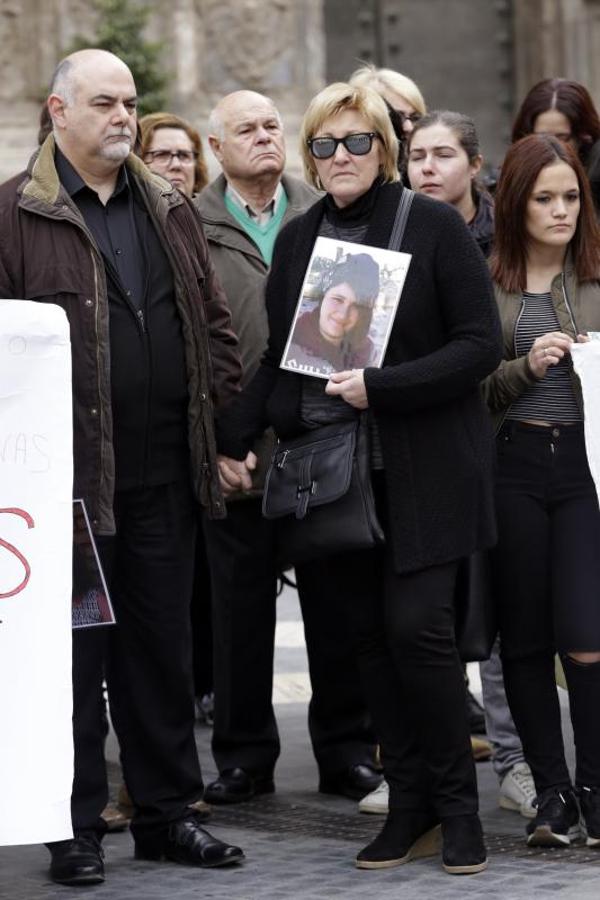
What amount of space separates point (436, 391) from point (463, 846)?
125cm

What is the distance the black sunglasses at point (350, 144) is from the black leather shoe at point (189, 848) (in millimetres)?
1951

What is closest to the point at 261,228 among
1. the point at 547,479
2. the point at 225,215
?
the point at 225,215

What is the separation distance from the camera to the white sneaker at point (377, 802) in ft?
22.1

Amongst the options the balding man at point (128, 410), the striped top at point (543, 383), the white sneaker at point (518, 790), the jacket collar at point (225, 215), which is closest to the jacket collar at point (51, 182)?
the balding man at point (128, 410)

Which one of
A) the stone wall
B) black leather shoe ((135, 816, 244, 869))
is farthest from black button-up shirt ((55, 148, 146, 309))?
the stone wall

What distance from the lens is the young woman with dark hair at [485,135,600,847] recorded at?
6.12 metres

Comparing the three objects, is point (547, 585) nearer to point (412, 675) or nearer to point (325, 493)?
point (412, 675)

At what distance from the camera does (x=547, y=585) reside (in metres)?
6.22

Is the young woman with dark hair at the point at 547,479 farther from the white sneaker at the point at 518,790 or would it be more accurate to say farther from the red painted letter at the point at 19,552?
the red painted letter at the point at 19,552

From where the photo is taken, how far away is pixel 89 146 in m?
6.00

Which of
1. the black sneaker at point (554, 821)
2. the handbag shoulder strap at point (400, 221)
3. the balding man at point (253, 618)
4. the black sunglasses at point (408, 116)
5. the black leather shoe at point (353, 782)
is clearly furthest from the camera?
the black sunglasses at point (408, 116)

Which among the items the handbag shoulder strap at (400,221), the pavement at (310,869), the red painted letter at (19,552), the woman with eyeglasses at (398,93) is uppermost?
the woman with eyeglasses at (398,93)

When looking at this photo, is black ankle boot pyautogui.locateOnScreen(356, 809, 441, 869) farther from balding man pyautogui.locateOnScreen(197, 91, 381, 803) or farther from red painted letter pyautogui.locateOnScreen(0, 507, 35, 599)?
red painted letter pyautogui.locateOnScreen(0, 507, 35, 599)

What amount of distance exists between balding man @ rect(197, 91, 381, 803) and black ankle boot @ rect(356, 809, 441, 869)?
981 millimetres
